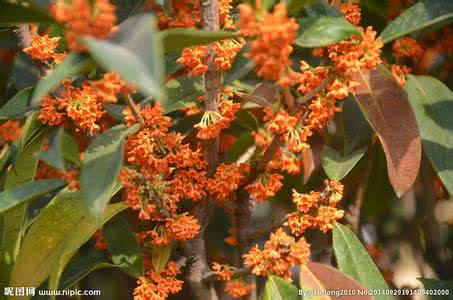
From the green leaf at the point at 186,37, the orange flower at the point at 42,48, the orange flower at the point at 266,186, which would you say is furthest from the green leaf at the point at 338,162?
the orange flower at the point at 42,48

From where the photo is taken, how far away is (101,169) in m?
0.87

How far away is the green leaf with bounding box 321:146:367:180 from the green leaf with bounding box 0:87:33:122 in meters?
0.49

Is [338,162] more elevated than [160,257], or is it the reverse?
[338,162]

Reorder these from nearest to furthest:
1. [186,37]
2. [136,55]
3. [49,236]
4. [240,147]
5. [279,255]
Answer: [136,55] → [186,37] → [279,255] → [49,236] → [240,147]

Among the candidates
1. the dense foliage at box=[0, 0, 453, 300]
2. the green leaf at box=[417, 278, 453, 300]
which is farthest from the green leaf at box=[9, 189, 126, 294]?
the green leaf at box=[417, 278, 453, 300]

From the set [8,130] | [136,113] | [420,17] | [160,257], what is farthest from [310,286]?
[8,130]

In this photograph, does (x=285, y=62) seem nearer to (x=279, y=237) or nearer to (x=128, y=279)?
(x=279, y=237)

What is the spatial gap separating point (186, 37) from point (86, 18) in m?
0.17

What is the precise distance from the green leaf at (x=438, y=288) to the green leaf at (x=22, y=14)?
73cm

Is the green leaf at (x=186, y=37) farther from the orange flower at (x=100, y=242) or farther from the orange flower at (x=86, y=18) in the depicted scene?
the orange flower at (x=100, y=242)

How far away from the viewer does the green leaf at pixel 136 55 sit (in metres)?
0.62

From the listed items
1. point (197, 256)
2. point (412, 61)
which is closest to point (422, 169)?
point (412, 61)

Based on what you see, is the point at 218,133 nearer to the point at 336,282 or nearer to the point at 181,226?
the point at 181,226

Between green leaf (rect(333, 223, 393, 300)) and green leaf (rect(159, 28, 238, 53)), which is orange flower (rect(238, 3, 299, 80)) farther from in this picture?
green leaf (rect(333, 223, 393, 300))
